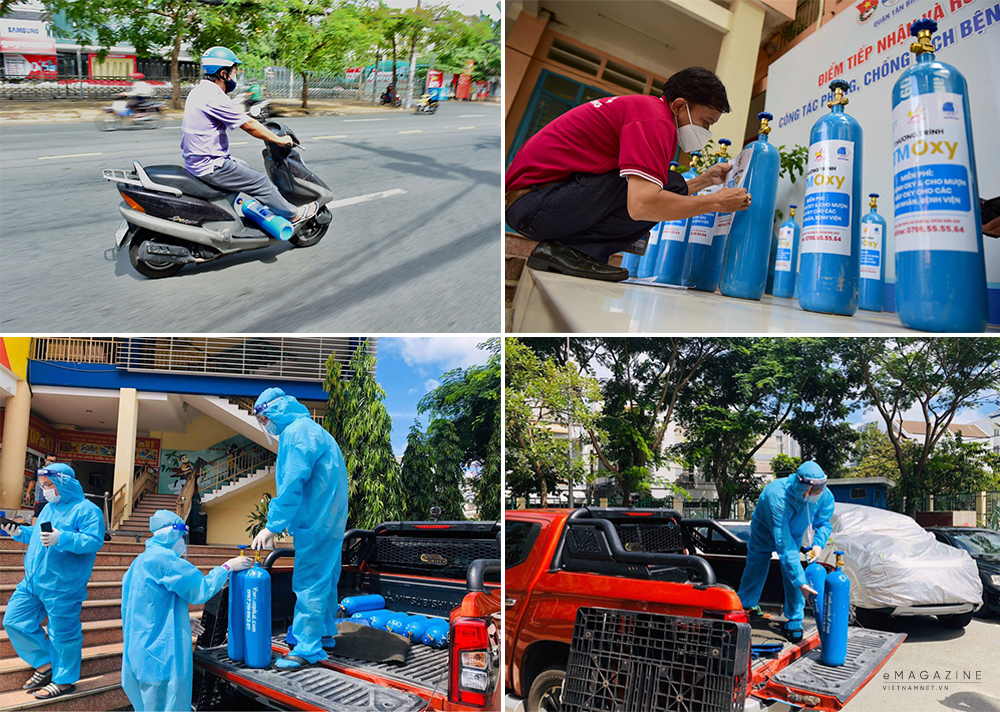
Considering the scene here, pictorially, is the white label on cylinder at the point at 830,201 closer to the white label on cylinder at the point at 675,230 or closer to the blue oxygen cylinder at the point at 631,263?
the white label on cylinder at the point at 675,230

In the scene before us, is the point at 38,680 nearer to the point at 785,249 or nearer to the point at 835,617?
the point at 835,617

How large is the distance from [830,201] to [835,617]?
4.86 ft

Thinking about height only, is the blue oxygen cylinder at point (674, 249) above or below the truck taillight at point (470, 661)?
above

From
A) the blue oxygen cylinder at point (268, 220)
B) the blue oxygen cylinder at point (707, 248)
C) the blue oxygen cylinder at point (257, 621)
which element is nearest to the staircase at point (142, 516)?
the blue oxygen cylinder at point (257, 621)

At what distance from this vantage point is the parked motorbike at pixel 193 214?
90.4 inches

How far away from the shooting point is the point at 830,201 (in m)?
1.91

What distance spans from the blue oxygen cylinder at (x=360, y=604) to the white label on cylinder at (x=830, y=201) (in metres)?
2.44

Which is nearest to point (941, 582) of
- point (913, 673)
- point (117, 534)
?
point (913, 673)

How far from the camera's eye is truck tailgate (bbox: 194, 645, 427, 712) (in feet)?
7.00

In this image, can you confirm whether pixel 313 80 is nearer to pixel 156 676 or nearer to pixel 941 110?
pixel 941 110

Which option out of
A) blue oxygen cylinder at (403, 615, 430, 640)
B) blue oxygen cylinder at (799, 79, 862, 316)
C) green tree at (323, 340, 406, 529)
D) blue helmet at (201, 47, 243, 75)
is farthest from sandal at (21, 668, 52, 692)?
blue oxygen cylinder at (799, 79, 862, 316)

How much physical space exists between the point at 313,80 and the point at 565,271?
1236 millimetres

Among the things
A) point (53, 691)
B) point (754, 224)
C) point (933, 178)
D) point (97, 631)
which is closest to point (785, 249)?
point (754, 224)

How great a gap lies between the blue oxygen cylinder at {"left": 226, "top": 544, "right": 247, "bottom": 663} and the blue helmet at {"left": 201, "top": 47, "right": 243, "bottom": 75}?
1868mm
